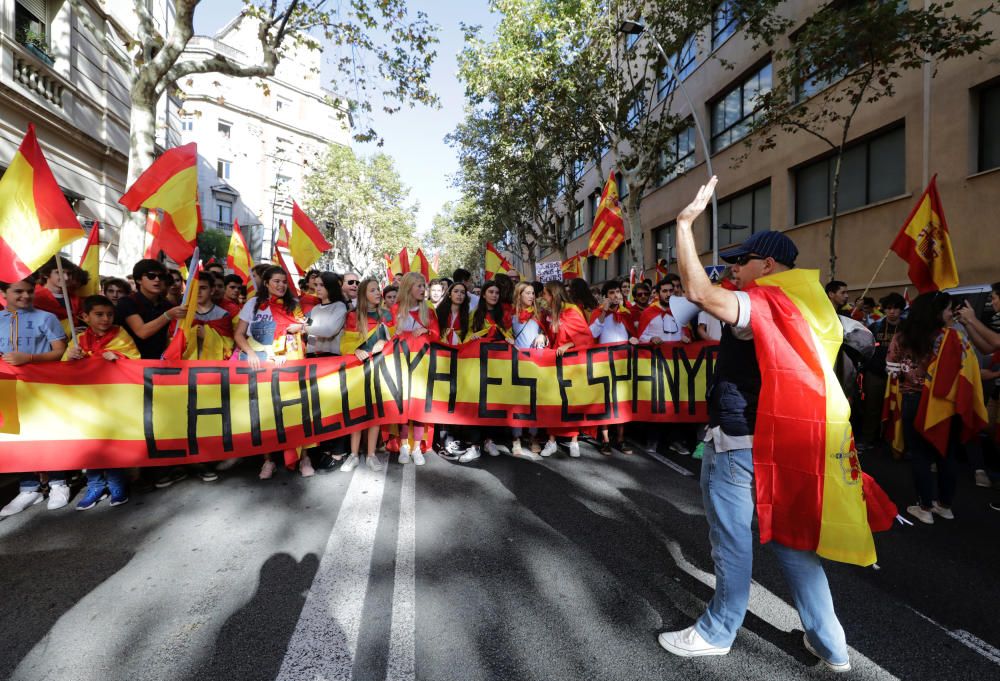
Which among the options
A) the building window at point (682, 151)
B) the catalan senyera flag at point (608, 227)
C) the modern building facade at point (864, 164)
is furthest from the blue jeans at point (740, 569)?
the building window at point (682, 151)

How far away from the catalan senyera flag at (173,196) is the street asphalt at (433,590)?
8.02ft

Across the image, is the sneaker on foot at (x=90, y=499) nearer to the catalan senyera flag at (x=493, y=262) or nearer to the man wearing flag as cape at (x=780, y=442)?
the man wearing flag as cape at (x=780, y=442)

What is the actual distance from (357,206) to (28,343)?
1602 inches

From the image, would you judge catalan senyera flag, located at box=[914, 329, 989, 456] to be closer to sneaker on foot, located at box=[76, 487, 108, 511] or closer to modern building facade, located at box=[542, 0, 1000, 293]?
sneaker on foot, located at box=[76, 487, 108, 511]

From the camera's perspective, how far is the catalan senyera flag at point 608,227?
9148 millimetres

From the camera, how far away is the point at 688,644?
2.35m

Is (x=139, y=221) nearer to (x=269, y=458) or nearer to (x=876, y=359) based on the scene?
(x=269, y=458)

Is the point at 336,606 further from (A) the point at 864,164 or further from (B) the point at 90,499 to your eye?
(A) the point at 864,164

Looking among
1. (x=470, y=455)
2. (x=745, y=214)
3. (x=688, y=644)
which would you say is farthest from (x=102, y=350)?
(x=745, y=214)

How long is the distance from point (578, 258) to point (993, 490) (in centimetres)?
827

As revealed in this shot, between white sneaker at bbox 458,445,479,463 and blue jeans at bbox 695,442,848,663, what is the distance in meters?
3.15

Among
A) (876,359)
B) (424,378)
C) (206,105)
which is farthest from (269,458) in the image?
(206,105)

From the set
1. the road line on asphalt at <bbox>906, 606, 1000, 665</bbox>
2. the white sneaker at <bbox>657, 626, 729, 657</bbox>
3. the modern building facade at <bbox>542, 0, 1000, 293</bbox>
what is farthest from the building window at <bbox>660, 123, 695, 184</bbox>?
the white sneaker at <bbox>657, 626, 729, 657</bbox>

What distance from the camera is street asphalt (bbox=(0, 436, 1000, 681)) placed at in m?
2.28
